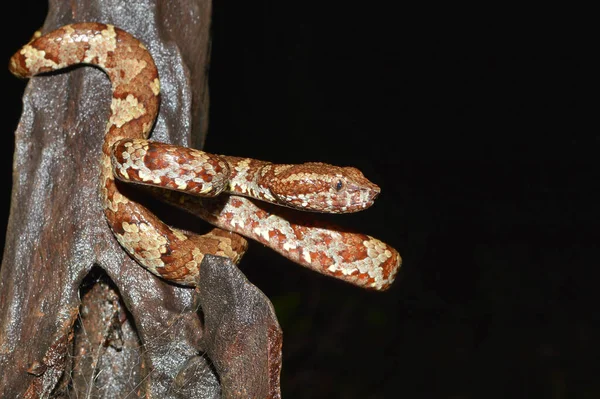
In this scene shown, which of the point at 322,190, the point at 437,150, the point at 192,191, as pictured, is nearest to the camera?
the point at 192,191

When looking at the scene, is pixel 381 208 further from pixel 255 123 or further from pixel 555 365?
pixel 555 365

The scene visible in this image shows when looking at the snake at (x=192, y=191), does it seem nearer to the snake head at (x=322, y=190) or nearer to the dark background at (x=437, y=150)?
the snake head at (x=322, y=190)

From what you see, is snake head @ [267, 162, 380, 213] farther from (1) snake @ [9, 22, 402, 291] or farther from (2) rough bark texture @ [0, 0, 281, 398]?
(2) rough bark texture @ [0, 0, 281, 398]

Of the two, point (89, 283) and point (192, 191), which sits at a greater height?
point (192, 191)

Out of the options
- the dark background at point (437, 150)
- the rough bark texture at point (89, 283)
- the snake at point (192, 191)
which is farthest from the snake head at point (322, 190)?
the dark background at point (437, 150)

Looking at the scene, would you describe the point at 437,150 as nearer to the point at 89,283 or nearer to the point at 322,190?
the point at 322,190

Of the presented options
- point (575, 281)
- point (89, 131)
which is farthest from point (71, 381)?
point (575, 281)

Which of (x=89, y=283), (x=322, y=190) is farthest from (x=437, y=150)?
(x=89, y=283)
